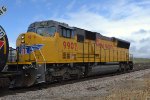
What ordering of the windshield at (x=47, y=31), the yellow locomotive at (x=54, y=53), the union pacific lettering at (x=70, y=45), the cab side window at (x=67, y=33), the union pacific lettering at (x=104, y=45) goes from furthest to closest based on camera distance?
1. the union pacific lettering at (x=104, y=45)
2. the union pacific lettering at (x=70, y=45)
3. the cab side window at (x=67, y=33)
4. the windshield at (x=47, y=31)
5. the yellow locomotive at (x=54, y=53)

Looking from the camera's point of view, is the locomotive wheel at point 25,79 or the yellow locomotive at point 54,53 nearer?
the locomotive wheel at point 25,79

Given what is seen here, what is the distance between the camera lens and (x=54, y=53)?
815 inches

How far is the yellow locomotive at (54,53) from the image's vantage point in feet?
61.0

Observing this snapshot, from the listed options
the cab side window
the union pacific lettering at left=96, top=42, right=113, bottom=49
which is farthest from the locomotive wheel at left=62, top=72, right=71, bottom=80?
the union pacific lettering at left=96, top=42, right=113, bottom=49

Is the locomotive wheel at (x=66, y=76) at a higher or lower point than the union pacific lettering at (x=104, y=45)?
lower

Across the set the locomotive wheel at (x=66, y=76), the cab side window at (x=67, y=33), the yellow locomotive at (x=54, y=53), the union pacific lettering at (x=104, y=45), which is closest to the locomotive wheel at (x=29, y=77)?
the yellow locomotive at (x=54, y=53)

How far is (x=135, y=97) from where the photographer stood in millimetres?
12508

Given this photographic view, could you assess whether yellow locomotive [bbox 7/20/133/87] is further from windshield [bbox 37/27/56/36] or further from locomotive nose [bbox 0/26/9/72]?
locomotive nose [bbox 0/26/9/72]

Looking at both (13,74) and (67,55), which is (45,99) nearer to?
(13,74)

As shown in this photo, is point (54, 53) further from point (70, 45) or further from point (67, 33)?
point (70, 45)

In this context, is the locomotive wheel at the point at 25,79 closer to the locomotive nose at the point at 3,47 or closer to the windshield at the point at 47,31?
the locomotive nose at the point at 3,47

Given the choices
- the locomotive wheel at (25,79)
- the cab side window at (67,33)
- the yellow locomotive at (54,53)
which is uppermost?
the cab side window at (67,33)

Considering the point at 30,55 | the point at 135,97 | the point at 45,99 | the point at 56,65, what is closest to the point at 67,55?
the point at 56,65

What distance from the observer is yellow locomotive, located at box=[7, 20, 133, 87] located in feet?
61.0
